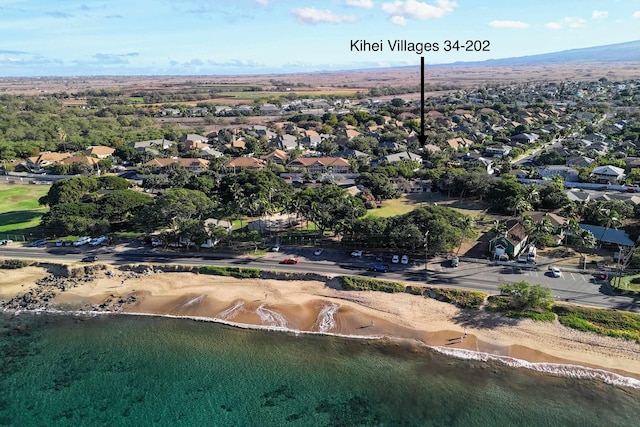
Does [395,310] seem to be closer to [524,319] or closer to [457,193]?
[524,319]

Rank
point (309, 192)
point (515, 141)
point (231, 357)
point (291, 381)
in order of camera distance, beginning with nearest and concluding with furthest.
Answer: point (291, 381), point (231, 357), point (309, 192), point (515, 141)

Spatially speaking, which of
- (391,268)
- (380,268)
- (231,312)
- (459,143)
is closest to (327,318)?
(380,268)

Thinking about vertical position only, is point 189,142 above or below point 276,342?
above

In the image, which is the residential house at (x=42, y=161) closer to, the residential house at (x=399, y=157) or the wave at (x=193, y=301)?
the residential house at (x=399, y=157)

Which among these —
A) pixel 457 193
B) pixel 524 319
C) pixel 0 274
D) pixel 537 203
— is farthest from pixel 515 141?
pixel 0 274

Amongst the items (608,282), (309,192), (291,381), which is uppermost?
(309,192)

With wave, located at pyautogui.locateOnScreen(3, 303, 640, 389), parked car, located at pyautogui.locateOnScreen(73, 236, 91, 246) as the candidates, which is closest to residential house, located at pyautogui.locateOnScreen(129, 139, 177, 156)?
parked car, located at pyautogui.locateOnScreen(73, 236, 91, 246)

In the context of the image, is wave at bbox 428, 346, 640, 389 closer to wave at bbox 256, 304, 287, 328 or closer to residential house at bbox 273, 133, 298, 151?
wave at bbox 256, 304, 287, 328
